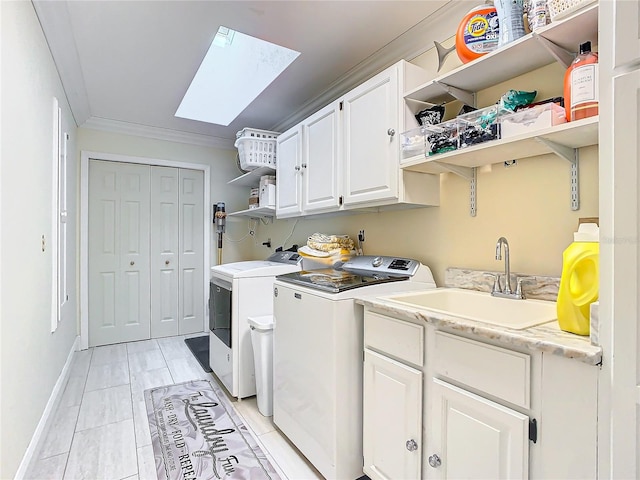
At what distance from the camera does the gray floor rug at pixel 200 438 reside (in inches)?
68.7

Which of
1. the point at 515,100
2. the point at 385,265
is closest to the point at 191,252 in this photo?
the point at 385,265

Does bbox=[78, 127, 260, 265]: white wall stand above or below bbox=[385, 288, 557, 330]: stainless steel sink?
above

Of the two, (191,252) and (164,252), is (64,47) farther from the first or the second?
(191,252)

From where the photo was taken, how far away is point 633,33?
844mm

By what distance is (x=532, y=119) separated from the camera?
128 centimetres

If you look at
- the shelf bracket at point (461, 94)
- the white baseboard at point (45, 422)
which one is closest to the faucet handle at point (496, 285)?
the shelf bracket at point (461, 94)

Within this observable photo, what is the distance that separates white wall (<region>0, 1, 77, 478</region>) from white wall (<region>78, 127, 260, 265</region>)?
1503 millimetres

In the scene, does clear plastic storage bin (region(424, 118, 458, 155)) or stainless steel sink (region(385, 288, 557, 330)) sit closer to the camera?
stainless steel sink (region(385, 288, 557, 330))

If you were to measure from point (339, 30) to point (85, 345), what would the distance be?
3.84 metres

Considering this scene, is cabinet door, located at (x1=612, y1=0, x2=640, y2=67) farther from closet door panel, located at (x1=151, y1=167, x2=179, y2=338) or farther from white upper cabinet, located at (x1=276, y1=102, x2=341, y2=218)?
closet door panel, located at (x1=151, y1=167, x2=179, y2=338)

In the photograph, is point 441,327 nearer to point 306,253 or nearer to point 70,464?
point 306,253

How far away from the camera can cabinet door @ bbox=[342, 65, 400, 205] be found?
6.01 ft

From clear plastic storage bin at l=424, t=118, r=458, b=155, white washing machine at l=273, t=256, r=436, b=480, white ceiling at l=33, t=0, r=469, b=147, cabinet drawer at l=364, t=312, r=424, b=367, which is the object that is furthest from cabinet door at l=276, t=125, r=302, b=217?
cabinet drawer at l=364, t=312, r=424, b=367

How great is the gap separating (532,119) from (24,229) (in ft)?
7.31
